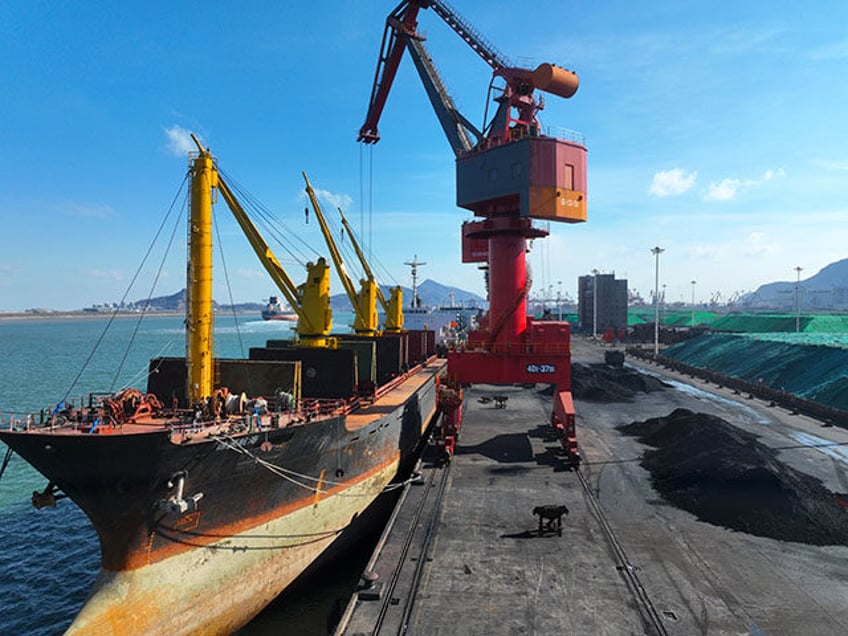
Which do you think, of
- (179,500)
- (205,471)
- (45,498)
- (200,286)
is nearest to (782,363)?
(200,286)

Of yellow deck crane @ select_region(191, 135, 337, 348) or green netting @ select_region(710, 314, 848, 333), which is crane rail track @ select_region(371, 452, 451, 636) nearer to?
yellow deck crane @ select_region(191, 135, 337, 348)

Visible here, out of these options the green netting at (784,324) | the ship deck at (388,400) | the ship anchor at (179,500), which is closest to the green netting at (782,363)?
the ship deck at (388,400)

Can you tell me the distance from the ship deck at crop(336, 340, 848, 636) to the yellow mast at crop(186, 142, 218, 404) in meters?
8.40

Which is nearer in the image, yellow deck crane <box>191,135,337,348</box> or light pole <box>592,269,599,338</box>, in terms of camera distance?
yellow deck crane <box>191,135,337,348</box>

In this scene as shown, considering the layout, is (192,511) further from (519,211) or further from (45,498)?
(519,211)

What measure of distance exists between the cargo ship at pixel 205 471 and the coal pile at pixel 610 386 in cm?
2938

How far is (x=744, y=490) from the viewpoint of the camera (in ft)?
66.5

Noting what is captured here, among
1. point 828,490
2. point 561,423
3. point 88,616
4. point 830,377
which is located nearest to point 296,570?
point 88,616

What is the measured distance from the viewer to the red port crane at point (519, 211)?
83.9 ft

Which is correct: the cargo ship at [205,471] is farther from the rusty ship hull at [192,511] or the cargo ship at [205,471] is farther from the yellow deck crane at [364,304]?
the yellow deck crane at [364,304]

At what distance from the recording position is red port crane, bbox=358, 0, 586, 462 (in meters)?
25.6

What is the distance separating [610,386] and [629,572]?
37.3 meters

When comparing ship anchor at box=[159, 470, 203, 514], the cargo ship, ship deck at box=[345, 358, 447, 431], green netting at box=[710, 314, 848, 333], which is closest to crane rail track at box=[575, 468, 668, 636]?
the cargo ship

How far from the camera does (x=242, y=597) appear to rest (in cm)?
1639
